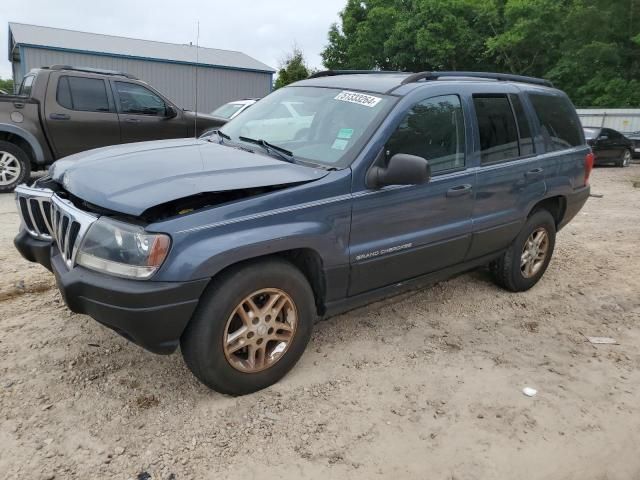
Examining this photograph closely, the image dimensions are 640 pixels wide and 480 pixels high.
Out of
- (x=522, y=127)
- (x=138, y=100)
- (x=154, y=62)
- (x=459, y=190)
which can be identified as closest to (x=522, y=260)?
(x=522, y=127)

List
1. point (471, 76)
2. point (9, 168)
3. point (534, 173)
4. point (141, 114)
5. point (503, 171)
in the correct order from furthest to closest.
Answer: point (141, 114)
point (9, 168)
point (534, 173)
point (471, 76)
point (503, 171)

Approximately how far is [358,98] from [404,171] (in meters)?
0.81

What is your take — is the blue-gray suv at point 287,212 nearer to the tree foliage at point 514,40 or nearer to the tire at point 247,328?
the tire at point 247,328

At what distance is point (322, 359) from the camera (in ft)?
11.7

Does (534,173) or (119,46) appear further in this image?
(119,46)

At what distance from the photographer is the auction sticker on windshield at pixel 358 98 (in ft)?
11.8

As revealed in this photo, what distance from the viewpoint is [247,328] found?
294 centimetres

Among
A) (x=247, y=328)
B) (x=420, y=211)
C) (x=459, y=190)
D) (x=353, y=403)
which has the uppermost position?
(x=459, y=190)

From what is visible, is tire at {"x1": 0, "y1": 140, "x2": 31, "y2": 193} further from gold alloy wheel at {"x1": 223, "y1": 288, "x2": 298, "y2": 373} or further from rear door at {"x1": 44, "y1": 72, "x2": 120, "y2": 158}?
gold alloy wheel at {"x1": 223, "y1": 288, "x2": 298, "y2": 373}

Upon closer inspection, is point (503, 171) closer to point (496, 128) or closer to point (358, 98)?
point (496, 128)

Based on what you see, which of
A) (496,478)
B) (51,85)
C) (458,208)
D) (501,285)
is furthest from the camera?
(51,85)

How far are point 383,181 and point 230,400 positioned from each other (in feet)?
5.04

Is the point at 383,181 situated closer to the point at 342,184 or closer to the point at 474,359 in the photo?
the point at 342,184

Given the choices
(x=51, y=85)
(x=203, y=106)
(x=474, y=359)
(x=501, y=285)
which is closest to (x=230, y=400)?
(x=474, y=359)
